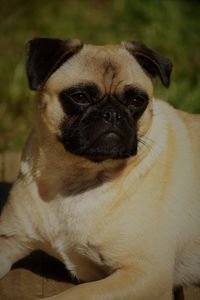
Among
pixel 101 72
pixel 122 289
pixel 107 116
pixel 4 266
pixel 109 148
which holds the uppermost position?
pixel 101 72

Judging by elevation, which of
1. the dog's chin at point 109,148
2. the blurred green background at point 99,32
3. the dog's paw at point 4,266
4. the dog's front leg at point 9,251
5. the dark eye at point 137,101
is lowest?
the dog's paw at point 4,266

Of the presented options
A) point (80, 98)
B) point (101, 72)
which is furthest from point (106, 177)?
point (101, 72)

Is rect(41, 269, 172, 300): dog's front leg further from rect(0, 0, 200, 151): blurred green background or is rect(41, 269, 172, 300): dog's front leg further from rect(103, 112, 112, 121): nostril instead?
rect(0, 0, 200, 151): blurred green background

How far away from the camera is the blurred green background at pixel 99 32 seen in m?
5.78

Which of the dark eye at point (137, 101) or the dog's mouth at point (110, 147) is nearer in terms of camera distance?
the dog's mouth at point (110, 147)

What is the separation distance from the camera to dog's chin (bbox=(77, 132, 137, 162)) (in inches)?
128

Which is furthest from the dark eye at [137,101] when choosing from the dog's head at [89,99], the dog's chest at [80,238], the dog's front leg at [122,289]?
the dog's front leg at [122,289]

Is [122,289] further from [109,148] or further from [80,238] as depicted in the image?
[109,148]

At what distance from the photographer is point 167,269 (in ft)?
10.3

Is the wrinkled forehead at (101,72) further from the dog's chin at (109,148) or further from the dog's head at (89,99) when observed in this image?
the dog's chin at (109,148)

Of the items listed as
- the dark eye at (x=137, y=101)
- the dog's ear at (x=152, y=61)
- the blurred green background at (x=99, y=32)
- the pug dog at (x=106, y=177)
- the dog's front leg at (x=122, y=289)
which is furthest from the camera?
the blurred green background at (x=99, y=32)

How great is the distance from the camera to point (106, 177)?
3.38 metres

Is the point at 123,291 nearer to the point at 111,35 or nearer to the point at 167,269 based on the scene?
the point at 167,269

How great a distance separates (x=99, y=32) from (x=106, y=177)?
3658mm
